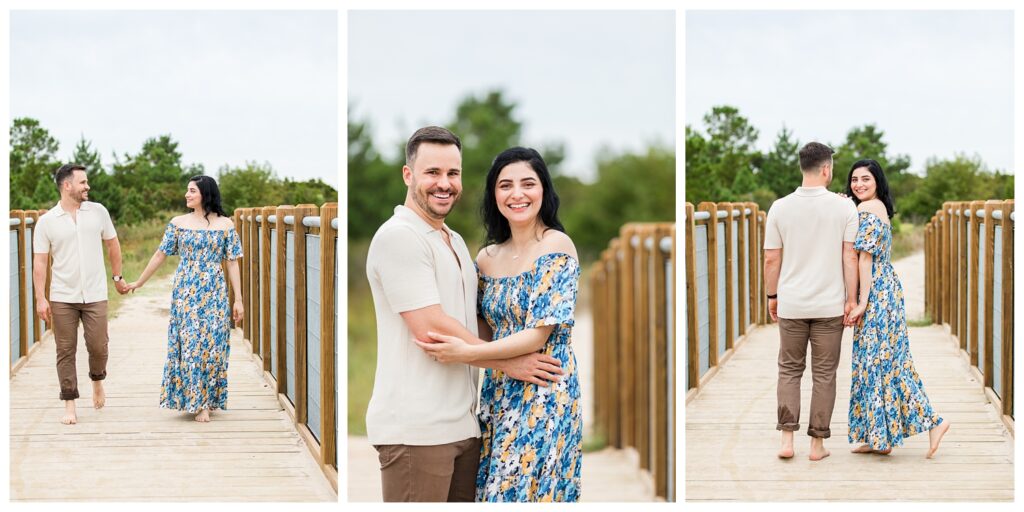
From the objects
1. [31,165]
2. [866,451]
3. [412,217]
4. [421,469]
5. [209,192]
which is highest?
[31,165]

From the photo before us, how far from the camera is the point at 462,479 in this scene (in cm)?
307

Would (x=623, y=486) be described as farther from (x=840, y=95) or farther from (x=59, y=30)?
(x=59, y=30)

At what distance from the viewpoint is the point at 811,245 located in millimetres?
3605

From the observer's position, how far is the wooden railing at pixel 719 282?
3680mm

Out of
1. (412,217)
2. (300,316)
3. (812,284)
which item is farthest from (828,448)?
(300,316)

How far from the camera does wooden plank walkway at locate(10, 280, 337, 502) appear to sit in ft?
12.0

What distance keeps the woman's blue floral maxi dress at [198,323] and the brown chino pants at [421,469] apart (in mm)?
1086

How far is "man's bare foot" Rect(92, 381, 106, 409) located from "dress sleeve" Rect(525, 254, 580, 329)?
193cm

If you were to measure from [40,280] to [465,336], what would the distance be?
1890 mm

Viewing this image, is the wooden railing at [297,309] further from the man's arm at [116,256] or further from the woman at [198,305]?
the man's arm at [116,256]

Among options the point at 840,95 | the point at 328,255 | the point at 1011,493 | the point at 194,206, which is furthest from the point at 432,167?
the point at 1011,493

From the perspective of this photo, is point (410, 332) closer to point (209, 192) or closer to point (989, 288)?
point (209, 192)

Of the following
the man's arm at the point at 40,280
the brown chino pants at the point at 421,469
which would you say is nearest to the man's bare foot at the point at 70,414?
the man's arm at the point at 40,280

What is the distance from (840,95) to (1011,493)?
1702 mm
